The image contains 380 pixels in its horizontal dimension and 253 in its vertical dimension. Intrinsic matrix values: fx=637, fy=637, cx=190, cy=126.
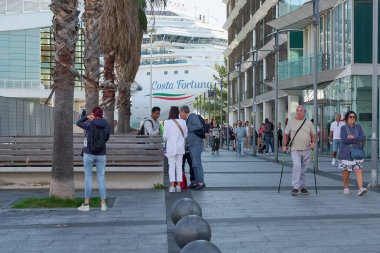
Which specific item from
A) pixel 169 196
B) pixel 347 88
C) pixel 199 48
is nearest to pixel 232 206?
pixel 169 196

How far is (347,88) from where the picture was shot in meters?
27.6

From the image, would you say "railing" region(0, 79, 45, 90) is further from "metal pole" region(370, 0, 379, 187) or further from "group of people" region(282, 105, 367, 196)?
"group of people" region(282, 105, 367, 196)

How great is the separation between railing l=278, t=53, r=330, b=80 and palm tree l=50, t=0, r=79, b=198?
67.7 ft

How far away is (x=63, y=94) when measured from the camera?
1149 centimetres

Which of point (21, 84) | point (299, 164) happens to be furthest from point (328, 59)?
point (21, 84)

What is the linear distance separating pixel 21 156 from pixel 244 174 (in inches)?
269

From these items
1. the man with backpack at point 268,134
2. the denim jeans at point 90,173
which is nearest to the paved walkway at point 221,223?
the denim jeans at point 90,173

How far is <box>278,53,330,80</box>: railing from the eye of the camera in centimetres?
3073

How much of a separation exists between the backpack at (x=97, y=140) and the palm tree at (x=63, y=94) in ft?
2.95

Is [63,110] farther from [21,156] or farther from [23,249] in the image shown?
[23,249]

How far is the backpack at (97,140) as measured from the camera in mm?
10641

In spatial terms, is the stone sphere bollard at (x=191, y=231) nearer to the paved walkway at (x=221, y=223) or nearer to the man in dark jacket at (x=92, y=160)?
the paved walkway at (x=221, y=223)

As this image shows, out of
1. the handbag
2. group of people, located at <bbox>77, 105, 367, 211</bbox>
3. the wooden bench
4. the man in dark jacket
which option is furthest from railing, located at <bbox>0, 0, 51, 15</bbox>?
the man in dark jacket

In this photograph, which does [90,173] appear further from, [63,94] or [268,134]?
[268,134]
